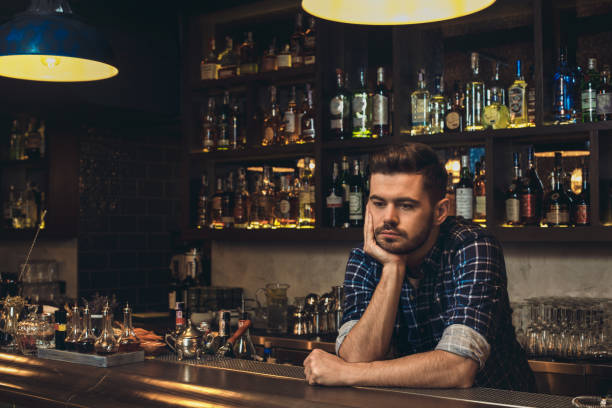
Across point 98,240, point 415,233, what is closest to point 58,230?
point 98,240

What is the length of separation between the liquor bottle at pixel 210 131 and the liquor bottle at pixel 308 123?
555mm

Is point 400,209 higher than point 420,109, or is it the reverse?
point 420,109

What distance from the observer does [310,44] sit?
3.57m

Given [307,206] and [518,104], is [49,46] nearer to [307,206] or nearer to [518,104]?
[307,206]

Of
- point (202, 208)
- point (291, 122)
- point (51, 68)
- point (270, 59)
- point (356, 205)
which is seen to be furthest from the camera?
point (202, 208)

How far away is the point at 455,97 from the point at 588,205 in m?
0.73

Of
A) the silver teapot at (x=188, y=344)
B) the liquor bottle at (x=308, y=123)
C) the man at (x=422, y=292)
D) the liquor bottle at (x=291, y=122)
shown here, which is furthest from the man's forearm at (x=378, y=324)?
the liquor bottle at (x=291, y=122)

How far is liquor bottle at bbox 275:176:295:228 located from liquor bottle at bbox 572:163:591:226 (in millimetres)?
1334

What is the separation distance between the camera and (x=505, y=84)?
11.3 ft

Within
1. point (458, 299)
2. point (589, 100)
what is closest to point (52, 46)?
point (458, 299)

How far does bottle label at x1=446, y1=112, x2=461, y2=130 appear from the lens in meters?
3.15

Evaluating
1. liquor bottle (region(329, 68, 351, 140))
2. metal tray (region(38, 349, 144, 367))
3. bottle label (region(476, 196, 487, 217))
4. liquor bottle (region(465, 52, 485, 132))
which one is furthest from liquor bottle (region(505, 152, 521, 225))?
metal tray (region(38, 349, 144, 367))

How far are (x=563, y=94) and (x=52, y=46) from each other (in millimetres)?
1919

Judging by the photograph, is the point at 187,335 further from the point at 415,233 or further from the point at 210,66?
the point at 210,66
